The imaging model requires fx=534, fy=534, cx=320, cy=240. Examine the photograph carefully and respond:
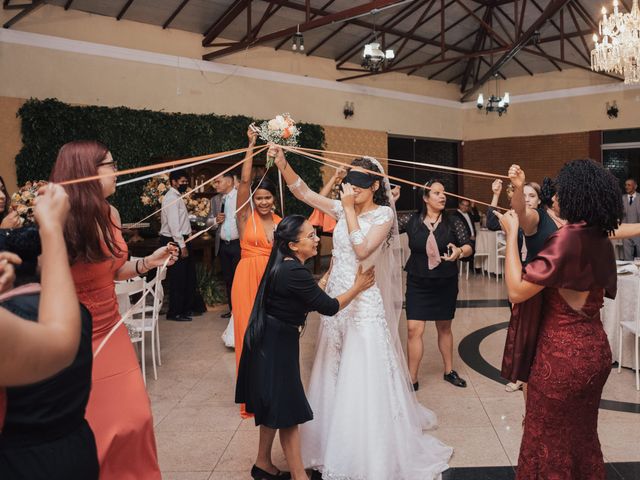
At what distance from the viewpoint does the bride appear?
109 inches

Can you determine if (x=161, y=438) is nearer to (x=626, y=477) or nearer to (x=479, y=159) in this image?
(x=626, y=477)

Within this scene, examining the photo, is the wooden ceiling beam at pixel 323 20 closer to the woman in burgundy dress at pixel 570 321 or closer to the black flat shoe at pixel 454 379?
the black flat shoe at pixel 454 379

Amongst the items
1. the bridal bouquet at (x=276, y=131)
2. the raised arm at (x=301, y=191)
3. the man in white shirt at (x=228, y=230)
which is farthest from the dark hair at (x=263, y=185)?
the man in white shirt at (x=228, y=230)

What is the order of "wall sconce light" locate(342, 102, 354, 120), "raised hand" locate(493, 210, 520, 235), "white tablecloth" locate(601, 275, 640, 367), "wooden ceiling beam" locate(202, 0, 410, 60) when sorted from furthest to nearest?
"wall sconce light" locate(342, 102, 354, 120) < "wooden ceiling beam" locate(202, 0, 410, 60) < "white tablecloth" locate(601, 275, 640, 367) < "raised hand" locate(493, 210, 520, 235)

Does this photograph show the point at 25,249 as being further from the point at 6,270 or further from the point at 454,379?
the point at 454,379

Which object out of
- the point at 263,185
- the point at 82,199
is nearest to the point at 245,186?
the point at 263,185

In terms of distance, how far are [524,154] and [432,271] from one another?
1212 centimetres

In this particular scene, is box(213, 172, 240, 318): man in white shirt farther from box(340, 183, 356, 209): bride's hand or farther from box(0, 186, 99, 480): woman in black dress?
box(0, 186, 99, 480): woman in black dress

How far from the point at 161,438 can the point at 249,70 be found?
9.51 m

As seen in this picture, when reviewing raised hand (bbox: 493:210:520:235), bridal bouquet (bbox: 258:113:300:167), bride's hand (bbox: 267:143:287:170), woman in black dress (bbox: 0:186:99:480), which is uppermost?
bridal bouquet (bbox: 258:113:300:167)

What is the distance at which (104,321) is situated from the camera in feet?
6.75

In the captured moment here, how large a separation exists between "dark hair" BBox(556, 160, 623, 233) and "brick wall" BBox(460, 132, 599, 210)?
13.1 m

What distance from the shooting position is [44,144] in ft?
29.4

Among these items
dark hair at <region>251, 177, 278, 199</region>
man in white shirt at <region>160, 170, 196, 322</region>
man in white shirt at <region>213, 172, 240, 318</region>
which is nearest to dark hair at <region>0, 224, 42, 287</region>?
dark hair at <region>251, 177, 278, 199</region>
